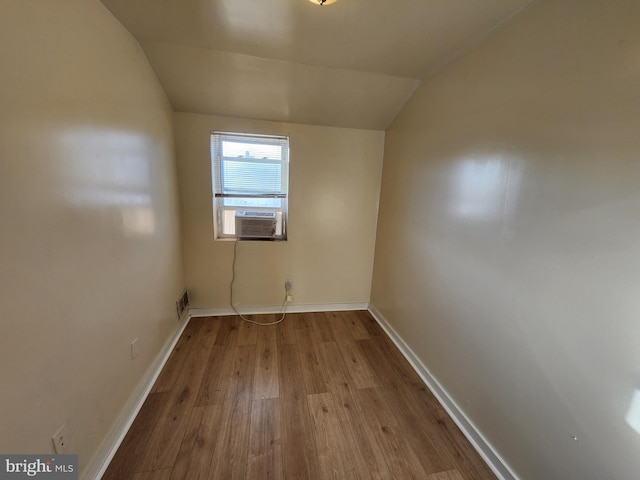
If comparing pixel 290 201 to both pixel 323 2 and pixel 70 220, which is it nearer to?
pixel 323 2

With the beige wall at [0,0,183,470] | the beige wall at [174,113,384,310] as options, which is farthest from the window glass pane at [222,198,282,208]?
the beige wall at [0,0,183,470]

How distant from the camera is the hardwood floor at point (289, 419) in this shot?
119 cm

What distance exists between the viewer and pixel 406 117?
2.06 metres

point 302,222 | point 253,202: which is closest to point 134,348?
point 253,202

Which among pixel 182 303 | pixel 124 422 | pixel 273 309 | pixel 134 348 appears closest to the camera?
pixel 124 422

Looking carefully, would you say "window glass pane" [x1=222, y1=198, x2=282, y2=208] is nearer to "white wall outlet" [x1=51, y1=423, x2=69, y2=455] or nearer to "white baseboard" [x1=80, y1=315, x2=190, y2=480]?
"white baseboard" [x1=80, y1=315, x2=190, y2=480]

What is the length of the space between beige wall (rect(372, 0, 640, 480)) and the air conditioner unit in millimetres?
1530

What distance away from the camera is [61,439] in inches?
36.1

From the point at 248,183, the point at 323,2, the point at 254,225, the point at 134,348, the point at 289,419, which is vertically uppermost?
the point at 323,2

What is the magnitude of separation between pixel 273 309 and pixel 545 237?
2308 millimetres

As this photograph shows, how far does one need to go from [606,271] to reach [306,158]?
6.90 feet

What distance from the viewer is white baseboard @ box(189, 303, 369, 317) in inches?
98.0

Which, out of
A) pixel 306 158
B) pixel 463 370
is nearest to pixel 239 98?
pixel 306 158

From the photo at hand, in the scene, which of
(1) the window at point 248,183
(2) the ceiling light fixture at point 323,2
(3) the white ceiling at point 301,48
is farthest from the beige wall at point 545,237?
(1) the window at point 248,183
